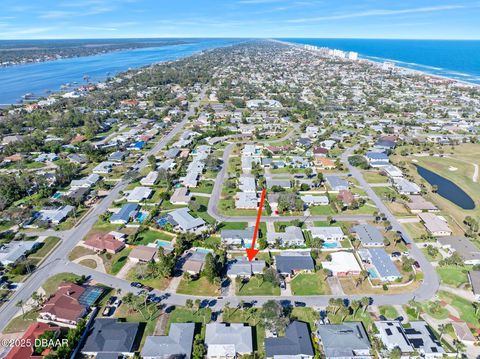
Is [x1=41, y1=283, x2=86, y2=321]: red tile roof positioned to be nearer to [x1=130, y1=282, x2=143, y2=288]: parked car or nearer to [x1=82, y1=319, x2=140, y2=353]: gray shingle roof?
[x1=82, y1=319, x2=140, y2=353]: gray shingle roof

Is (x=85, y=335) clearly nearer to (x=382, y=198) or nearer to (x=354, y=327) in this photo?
(x=354, y=327)

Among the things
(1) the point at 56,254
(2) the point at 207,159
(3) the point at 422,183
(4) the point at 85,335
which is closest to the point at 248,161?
(2) the point at 207,159

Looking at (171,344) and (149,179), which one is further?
(149,179)

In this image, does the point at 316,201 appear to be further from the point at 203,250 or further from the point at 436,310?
the point at 436,310

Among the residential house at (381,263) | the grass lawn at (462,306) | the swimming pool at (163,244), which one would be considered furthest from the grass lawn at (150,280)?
the grass lawn at (462,306)

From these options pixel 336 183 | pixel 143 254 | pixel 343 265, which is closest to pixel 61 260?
pixel 143 254
